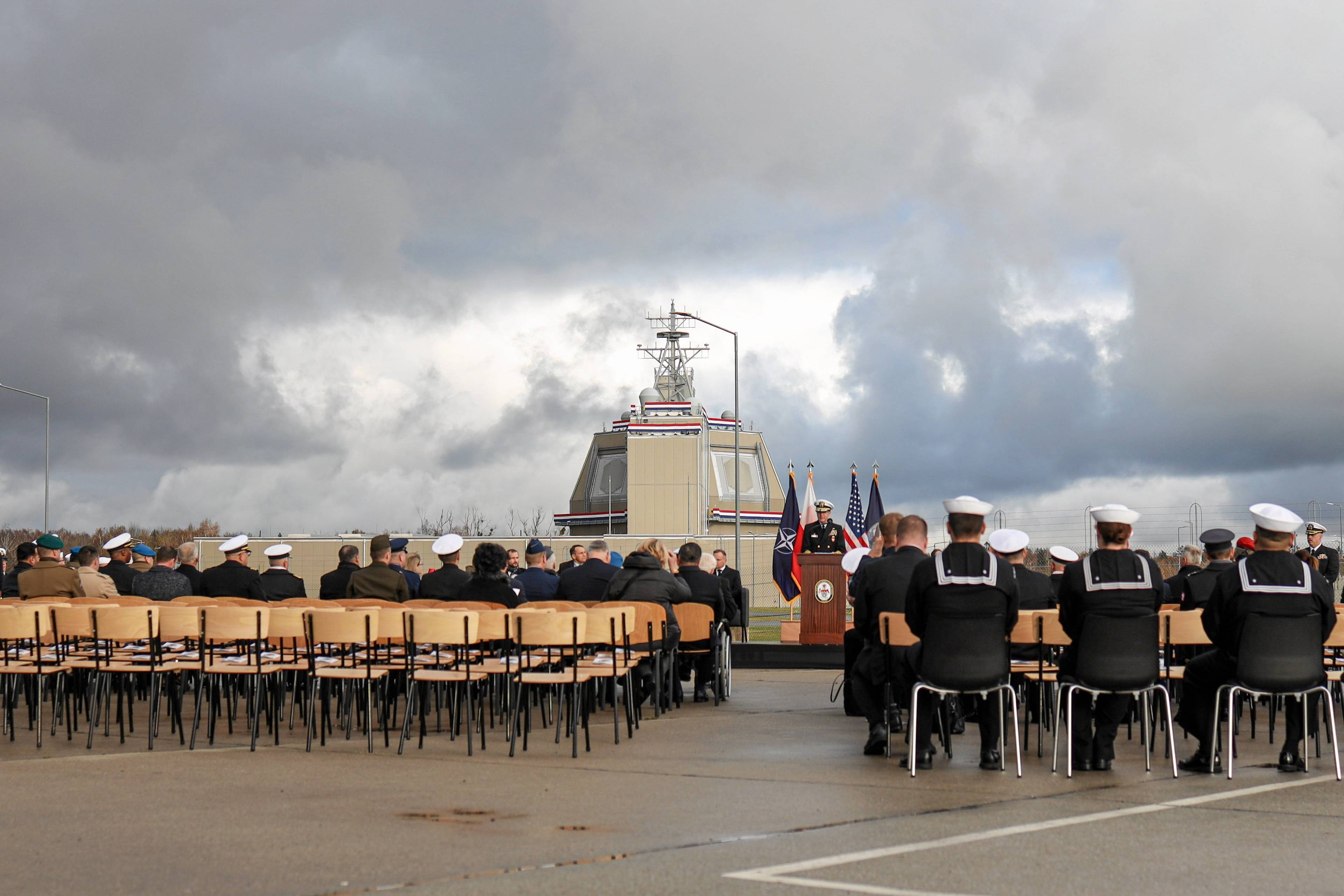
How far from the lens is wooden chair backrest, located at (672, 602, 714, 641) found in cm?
A: 1419

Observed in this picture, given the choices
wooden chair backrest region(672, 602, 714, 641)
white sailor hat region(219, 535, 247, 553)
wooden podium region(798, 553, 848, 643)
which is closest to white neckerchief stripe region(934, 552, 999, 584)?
wooden chair backrest region(672, 602, 714, 641)

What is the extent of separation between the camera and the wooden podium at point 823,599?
68.9 feet

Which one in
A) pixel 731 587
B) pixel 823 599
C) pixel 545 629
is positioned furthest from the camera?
pixel 823 599

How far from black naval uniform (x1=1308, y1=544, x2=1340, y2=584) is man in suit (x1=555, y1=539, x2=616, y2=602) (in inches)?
359

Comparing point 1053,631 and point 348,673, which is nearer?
point 1053,631

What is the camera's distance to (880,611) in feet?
34.1

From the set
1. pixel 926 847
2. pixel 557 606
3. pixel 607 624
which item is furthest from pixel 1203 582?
pixel 926 847

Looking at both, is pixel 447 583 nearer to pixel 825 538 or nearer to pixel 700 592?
pixel 700 592

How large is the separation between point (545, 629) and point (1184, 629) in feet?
15.6

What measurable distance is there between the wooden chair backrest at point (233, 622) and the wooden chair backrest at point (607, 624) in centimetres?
249

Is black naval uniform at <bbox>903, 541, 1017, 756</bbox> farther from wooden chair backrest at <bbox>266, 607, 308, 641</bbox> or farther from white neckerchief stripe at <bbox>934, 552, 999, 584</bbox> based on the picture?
wooden chair backrest at <bbox>266, 607, 308, 641</bbox>

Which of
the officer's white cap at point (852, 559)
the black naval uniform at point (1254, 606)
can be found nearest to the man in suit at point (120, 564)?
the officer's white cap at point (852, 559)

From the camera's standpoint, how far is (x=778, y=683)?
1766 cm

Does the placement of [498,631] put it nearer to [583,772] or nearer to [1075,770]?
[583,772]
